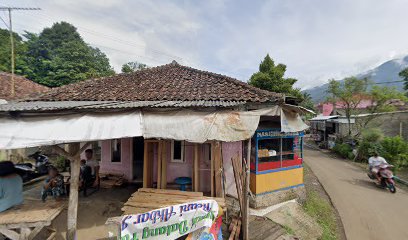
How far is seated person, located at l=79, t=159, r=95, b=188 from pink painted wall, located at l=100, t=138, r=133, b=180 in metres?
1.15

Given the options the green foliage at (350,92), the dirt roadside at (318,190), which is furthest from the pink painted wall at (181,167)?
the green foliage at (350,92)

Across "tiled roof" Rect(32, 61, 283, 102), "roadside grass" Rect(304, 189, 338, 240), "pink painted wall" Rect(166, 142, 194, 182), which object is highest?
"tiled roof" Rect(32, 61, 283, 102)

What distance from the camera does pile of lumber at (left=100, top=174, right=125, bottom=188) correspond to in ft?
26.3

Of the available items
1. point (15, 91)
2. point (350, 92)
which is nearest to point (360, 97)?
point (350, 92)

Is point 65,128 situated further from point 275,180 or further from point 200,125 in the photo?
point 275,180

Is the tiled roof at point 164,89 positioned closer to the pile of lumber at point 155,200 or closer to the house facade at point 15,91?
the pile of lumber at point 155,200

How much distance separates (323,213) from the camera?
24.8ft

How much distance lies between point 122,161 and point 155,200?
377 centimetres

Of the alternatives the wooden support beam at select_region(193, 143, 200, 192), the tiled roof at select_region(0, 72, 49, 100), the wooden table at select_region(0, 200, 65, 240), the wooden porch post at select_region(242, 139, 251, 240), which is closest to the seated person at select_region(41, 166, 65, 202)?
the wooden table at select_region(0, 200, 65, 240)

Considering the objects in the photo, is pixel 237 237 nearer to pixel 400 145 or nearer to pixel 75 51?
pixel 400 145

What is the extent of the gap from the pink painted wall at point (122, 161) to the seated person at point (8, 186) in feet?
12.7

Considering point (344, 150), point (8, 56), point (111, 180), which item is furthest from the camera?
point (8, 56)

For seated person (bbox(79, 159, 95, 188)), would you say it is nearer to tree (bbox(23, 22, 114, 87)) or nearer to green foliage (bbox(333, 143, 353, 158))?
tree (bbox(23, 22, 114, 87))

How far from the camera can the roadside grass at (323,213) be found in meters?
6.43
